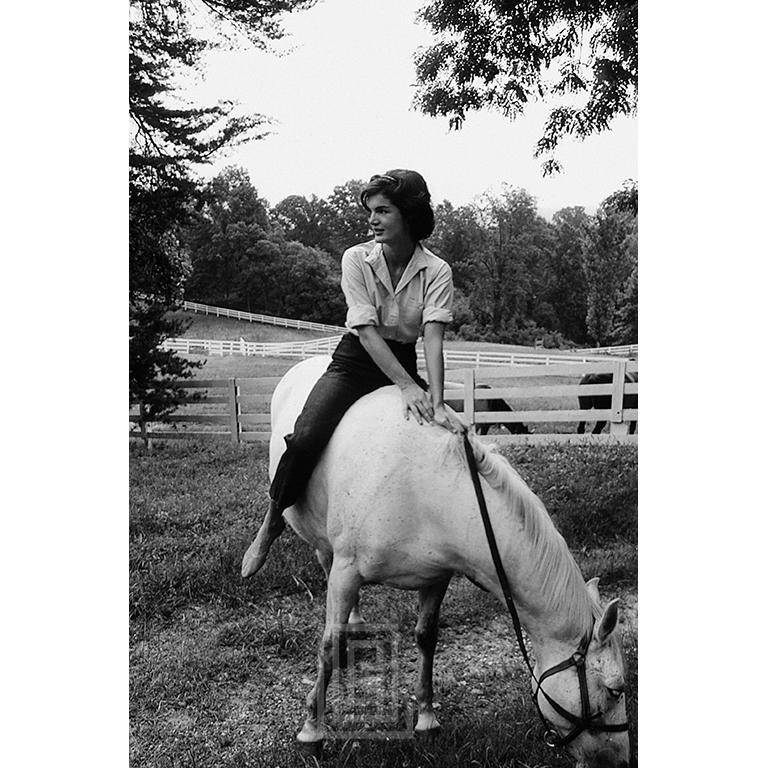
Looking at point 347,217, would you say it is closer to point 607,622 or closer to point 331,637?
point 331,637

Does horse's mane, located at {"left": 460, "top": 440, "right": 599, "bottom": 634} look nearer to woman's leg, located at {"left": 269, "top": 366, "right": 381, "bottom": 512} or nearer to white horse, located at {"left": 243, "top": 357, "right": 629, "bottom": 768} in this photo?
white horse, located at {"left": 243, "top": 357, "right": 629, "bottom": 768}

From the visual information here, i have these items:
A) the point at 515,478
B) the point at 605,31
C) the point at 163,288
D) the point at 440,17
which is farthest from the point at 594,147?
the point at 163,288

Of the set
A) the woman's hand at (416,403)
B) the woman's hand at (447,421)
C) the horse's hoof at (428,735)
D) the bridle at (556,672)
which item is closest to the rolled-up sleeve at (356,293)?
the woman's hand at (416,403)

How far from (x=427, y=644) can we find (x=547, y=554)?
0.65 meters

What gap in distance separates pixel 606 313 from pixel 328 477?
1220 millimetres

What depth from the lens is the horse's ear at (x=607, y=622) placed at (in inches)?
84.7

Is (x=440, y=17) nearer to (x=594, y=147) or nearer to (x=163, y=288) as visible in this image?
(x=594, y=147)

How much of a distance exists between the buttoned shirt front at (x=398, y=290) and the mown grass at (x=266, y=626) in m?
0.69

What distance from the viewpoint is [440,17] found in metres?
2.89

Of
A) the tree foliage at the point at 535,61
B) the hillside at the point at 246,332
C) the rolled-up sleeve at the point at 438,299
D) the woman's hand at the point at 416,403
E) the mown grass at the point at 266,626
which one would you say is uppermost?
the tree foliage at the point at 535,61

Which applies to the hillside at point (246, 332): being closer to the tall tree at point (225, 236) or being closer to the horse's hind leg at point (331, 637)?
the tall tree at point (225, 236)

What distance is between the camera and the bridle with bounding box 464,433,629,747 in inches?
87.4

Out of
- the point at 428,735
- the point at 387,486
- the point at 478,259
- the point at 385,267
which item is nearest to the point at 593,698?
the point at 428,735

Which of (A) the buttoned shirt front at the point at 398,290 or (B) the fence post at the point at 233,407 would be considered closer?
(A) the buttoned shirt front at the point at 398,290
